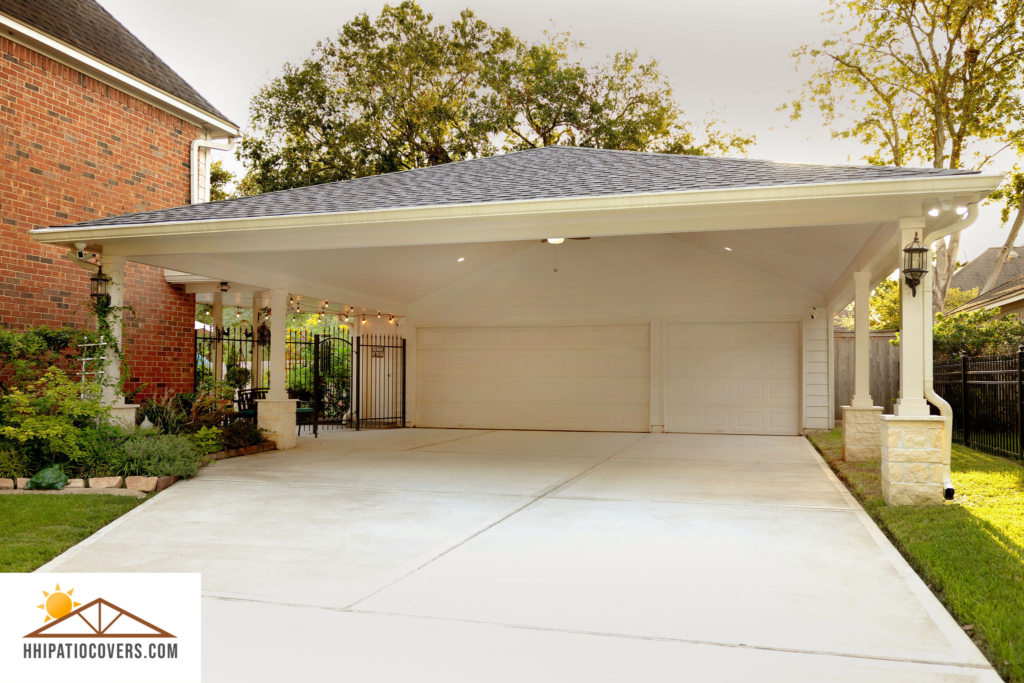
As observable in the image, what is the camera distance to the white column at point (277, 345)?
11.0m

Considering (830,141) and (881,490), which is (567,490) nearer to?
(881,490)

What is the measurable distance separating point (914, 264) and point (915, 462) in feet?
5.56

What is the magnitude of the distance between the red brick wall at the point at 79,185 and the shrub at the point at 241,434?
164 centimetres

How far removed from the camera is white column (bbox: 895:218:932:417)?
21.0 ft

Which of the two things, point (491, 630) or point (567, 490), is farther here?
point (567, 490)

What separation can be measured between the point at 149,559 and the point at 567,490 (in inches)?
154

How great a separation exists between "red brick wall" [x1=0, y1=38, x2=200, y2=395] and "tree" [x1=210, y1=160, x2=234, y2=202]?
13.5m

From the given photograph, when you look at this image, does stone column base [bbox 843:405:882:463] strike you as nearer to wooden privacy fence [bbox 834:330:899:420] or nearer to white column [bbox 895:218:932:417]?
white column [bbox 895:218:932:417]

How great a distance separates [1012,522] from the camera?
5488 mm

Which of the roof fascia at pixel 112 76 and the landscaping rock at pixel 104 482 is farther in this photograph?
the roof fascia at pixel 112 76

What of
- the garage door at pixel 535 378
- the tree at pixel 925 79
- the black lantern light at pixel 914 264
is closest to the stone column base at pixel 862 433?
the black lantern light at pixel 914 264

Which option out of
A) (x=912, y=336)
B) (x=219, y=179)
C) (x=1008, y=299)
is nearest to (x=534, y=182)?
(x=912, y=336)

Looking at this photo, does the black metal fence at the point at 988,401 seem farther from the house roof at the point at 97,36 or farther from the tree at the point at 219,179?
the tree at the point at 219,179

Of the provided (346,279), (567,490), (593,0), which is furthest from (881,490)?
(593,0)
